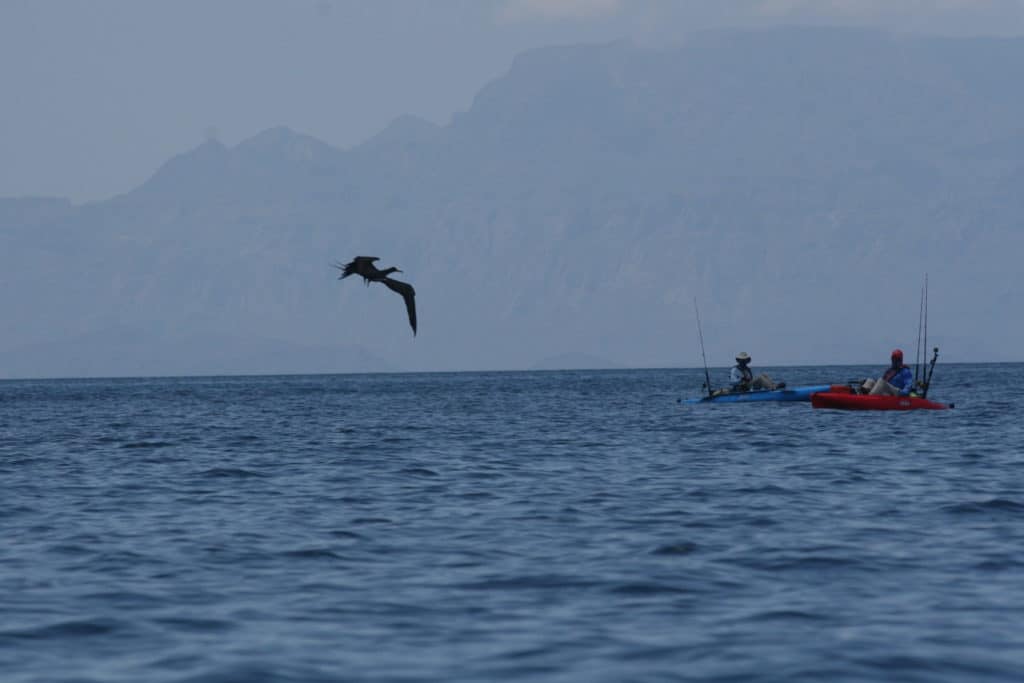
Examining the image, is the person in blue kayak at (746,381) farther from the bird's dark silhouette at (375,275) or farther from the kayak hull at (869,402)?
the bird's dark silhouette at (375,275)

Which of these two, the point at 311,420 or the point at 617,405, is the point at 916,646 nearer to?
the point at 311,420

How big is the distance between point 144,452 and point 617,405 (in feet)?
117

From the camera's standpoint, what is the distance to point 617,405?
226 ft

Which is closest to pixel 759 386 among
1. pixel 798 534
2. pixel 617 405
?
pixel 617 405

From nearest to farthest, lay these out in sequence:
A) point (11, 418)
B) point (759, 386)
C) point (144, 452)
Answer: point (144, 452)
point (759, 386)
point (11, 418)

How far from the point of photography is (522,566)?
16312 mm

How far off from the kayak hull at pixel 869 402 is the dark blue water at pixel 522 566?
12.0 meters

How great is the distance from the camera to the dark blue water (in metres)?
12.0

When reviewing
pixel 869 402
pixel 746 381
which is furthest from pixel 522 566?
pixel 746 381

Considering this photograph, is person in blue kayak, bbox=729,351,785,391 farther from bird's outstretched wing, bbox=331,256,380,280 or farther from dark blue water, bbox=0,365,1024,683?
bird's outstretched wing, bbox=331,256,380,280

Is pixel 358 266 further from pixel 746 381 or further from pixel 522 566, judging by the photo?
pixel 746 381

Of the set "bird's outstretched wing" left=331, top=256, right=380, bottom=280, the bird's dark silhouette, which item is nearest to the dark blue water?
the bird's dark silhouette

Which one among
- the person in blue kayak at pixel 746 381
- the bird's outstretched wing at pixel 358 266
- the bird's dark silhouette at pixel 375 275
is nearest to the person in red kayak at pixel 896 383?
the person in blue kayak at pixel 746 381

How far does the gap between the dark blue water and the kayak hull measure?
39.5ft
